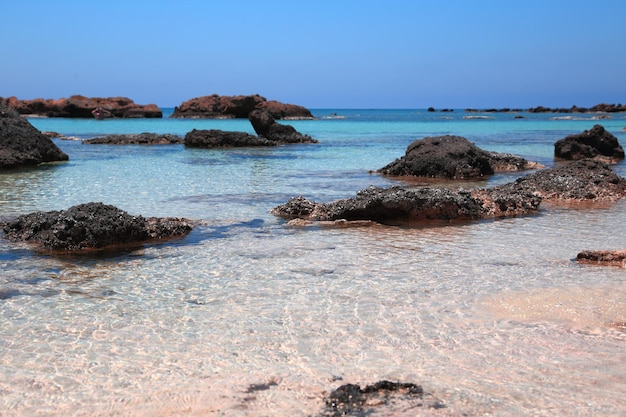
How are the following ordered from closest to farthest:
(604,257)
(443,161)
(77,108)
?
(604,257), (443,161), (77,108)

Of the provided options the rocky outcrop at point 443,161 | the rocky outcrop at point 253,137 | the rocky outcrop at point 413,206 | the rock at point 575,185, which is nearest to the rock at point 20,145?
the rocky outcrop at point 253,137

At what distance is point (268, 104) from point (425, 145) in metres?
68.7

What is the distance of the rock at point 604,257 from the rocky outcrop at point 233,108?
76.1 m

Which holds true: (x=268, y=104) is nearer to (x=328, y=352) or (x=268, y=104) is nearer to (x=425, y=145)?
(x=425, y=145)

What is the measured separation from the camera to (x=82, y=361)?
4477 millimetres

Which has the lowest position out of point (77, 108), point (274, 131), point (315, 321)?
point (315, 321)

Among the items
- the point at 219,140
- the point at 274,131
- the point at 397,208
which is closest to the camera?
the point at 397,208

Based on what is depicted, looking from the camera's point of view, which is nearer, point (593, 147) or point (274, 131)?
point (593, 147)

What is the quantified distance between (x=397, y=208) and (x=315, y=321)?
203 inches

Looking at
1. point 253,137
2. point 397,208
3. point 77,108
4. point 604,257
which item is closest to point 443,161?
point 397,208

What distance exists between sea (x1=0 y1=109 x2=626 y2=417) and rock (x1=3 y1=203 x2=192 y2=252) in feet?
1.05

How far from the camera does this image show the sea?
3.93 m

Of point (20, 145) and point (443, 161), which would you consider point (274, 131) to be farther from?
point (443, 161)

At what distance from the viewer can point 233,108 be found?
3388 inches
